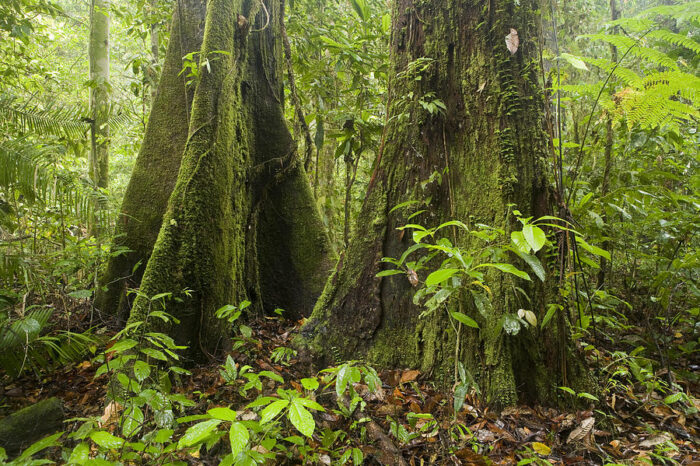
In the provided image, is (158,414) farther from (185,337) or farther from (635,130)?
(635,130)

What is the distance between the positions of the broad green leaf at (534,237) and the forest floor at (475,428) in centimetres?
100

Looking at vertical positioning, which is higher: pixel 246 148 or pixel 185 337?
pixel 246 148

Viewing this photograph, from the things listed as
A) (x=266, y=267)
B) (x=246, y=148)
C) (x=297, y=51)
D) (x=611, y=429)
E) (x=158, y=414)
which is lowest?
(x=611, y=429)

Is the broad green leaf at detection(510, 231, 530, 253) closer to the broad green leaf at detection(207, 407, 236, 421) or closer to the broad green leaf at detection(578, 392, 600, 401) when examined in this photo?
the broad green leaf at detection(578, 392, 600, 401)

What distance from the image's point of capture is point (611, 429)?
2100 millimetres

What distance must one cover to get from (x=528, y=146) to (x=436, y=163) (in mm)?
624

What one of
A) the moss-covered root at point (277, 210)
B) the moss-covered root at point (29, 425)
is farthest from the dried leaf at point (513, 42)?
the moss-covered root at point (29, 425)

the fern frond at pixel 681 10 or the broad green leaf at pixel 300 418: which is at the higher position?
the fern frond at pixel 681 10

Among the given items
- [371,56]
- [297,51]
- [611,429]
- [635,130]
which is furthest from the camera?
[297,51]

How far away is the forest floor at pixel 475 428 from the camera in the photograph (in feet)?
6.16

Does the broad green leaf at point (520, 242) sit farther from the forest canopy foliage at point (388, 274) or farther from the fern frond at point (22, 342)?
the fern frond at point (22, 342)

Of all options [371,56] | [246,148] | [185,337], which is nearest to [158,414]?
[185,337]

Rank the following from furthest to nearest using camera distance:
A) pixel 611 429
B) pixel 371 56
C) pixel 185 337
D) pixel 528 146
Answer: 1. pixel 371 56
2. pixel 185 337
3. pixel 528 146
4. pixel 611 429

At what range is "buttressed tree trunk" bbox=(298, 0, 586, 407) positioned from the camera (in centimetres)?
234
